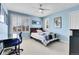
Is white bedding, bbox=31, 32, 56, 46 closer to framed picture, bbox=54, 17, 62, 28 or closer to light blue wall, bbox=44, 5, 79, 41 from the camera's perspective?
light blue wall, bbox=44, 5, 79, 41

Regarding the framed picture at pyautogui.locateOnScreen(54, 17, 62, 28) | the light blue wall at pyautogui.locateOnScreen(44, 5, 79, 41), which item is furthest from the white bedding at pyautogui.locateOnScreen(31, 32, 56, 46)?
the framed picture at pyautogui.locateOnScreen(54, 17, 62, 28)

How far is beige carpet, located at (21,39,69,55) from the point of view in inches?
93.7

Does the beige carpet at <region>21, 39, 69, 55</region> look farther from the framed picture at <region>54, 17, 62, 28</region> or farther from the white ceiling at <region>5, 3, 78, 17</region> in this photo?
the white ceiling at <region>5, 3, 78, 17</region>

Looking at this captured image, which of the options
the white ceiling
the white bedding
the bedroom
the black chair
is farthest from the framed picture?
the black chair

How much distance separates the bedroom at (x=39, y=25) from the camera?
2.37 m

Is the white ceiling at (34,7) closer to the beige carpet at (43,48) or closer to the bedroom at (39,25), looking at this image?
the bedroom at (39,25)

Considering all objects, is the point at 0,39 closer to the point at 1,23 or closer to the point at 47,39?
the point at 1,23

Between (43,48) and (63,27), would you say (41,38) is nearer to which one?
(43,48)

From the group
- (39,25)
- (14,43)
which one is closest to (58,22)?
(39,25)

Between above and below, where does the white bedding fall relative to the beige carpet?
above

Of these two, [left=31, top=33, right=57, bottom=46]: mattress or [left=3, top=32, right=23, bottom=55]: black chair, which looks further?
[left=31, top=33, right=57, bottom=46]: mattress

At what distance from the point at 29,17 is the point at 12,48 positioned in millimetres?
746

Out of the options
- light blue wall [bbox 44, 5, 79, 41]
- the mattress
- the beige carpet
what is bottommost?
the beige carpet

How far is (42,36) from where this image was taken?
8.13 ft
